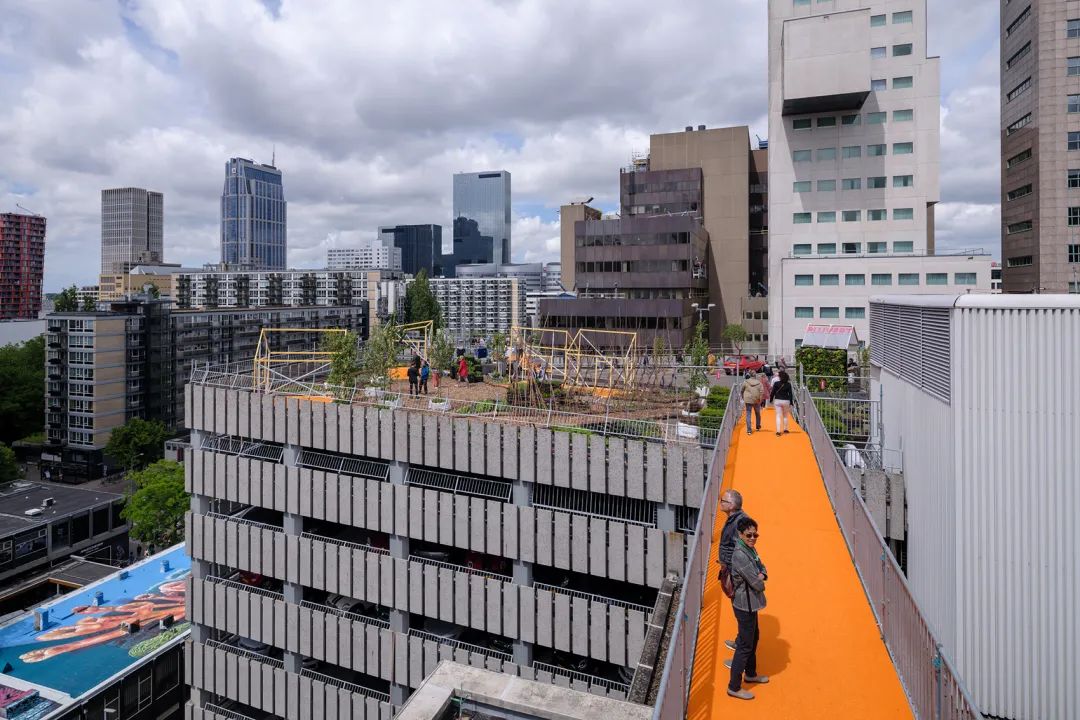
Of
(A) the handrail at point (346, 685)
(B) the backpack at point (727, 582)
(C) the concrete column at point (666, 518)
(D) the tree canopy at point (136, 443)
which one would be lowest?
(A) the handrail at point (346, 685)

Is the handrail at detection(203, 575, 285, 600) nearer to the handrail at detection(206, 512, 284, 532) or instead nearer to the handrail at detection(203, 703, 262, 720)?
the handrail at detection(206, 512, 284, 532)

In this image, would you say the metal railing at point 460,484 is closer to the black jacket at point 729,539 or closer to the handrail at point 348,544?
the handrail at point 348,544

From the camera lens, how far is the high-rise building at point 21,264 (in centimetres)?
16912

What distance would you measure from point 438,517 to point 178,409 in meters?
71.0

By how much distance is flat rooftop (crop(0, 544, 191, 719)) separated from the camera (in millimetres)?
31703

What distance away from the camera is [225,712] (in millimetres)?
29531

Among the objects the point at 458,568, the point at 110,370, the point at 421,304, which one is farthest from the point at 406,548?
the point at 421,304

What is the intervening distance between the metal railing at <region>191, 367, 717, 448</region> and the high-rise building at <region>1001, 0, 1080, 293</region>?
51353mm

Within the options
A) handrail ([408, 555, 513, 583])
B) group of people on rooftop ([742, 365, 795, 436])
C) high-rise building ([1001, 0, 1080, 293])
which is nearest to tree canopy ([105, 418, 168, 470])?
handrail ([408, 555, 513, 583])

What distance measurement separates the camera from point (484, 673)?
39.9 feet

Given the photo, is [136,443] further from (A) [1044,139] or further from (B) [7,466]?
(A) [1044,139]

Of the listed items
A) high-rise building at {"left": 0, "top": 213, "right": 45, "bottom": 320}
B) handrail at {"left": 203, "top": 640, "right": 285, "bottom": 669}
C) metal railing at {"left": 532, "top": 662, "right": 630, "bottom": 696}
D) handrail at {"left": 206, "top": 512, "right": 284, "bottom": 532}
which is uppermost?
high-rise building at {"left": 0, "top": 213, "right": 45, "bottom": 320}

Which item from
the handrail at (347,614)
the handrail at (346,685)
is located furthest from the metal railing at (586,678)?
the handrail at (346,685)

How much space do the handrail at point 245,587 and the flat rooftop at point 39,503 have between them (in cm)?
3101
